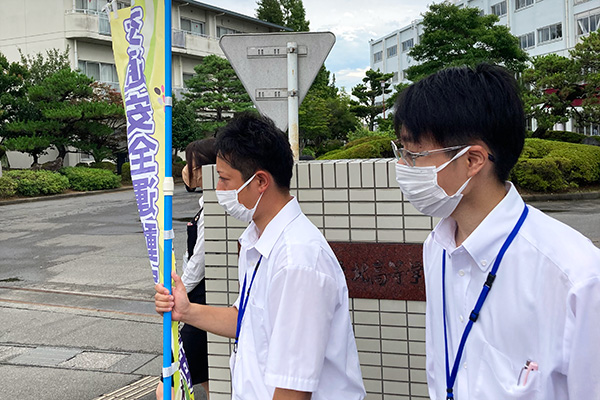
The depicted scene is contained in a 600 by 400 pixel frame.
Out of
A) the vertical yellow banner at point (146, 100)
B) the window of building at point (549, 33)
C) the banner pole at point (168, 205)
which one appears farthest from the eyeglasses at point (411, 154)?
the window of building at point (549, 33)

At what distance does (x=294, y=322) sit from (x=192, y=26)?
39826 mm

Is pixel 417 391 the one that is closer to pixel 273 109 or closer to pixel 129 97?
pixel 129 97

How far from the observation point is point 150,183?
2.68 metres

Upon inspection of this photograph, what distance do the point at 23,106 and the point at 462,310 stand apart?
27.0m

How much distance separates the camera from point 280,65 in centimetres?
464

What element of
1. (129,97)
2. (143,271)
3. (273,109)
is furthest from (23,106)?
(129,97)

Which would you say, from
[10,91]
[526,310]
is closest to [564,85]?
[10,91]

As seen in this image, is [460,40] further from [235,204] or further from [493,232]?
[493,232]

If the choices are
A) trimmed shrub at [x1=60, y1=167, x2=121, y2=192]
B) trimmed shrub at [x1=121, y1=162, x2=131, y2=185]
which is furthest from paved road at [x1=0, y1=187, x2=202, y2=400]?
trimmed shrub at [x1=121, y1=162, x2=131, y2=185]

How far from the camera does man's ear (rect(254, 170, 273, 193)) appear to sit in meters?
2.25

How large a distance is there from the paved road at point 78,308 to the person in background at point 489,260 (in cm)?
324

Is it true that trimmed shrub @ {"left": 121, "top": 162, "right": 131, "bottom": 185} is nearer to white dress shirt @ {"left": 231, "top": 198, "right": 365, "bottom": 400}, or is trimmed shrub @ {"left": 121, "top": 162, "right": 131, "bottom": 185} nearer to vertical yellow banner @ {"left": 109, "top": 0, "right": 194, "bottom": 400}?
vertical yellow banner @ {"left": 109, "top": 0, "right": 194, "bottom": 400}

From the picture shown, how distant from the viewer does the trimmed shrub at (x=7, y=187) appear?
21875mm

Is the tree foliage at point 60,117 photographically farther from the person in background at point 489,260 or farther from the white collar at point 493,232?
the white collar at point 493,232
